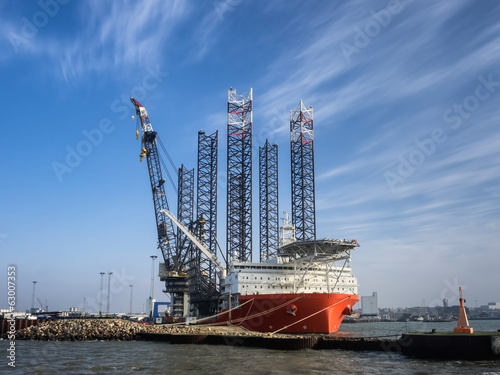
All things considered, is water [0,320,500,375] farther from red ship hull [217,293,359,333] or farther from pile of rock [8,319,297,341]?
pile of rock [8,319,297,341]

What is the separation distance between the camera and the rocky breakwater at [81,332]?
3466cm

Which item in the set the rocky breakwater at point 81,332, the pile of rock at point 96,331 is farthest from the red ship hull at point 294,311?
the rocky breakwater at point 81,332

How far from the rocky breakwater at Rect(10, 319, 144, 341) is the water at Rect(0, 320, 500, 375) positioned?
322 inches

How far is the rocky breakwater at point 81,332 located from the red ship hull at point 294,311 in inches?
395

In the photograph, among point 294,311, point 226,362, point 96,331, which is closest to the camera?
point 226,362

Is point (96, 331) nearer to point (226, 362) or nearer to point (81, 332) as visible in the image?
point (81, 332)

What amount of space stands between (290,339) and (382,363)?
6830 mm

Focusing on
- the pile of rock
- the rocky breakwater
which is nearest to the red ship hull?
the pile of rock

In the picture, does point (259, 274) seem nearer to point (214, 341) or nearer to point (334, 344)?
point (214, 341)

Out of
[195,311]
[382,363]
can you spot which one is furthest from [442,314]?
[382,363]

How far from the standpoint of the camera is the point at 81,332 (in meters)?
35.2

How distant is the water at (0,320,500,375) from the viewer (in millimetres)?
18406

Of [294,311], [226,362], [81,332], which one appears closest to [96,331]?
[81,332]

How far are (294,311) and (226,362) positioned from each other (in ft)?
43.2
